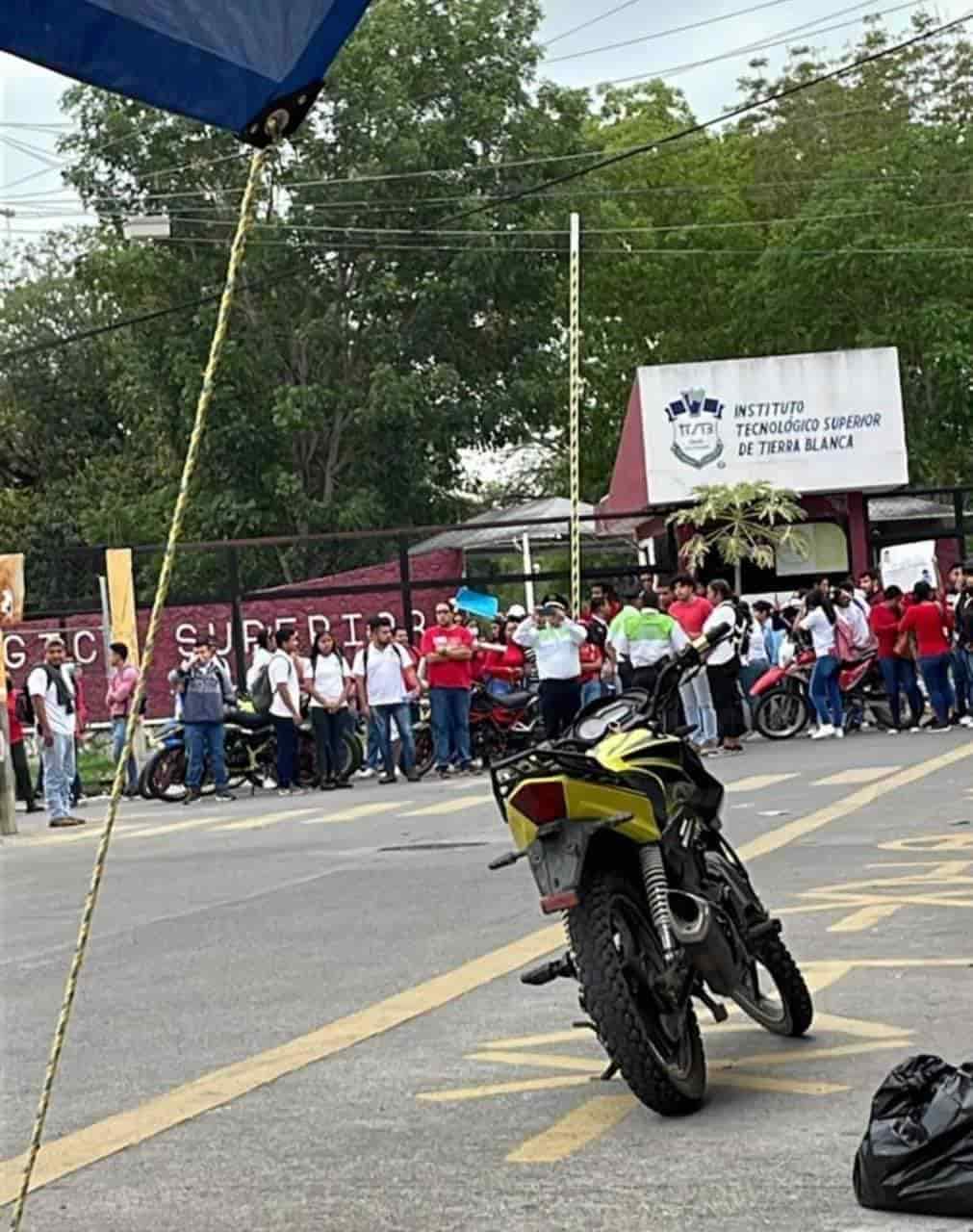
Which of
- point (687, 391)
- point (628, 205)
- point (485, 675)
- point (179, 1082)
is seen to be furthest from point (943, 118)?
point (179, 1082)

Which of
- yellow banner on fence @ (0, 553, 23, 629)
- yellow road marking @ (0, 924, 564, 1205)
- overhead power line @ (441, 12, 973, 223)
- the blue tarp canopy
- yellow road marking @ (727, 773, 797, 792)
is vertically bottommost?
yellow road marking @ (727, 773, 797, 792)

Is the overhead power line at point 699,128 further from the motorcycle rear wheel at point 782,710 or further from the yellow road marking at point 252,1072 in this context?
the yellow road marking at point 252,1072

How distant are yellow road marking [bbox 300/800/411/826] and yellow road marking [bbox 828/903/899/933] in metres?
8.71

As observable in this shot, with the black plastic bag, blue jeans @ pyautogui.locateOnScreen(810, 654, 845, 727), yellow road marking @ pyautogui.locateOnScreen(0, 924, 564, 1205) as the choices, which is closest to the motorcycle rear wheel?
blue jeans @ pyautogui.locateOnScreen(810, 654, 845, 727)

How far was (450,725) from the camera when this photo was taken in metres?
24.1

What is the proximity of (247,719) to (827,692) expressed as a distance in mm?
6201

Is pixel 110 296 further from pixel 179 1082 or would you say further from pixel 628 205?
pixel 179 1082

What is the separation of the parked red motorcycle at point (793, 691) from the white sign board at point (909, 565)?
479cm

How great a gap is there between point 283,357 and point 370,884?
3400cm

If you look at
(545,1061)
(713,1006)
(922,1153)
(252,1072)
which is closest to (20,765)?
(252,1072)

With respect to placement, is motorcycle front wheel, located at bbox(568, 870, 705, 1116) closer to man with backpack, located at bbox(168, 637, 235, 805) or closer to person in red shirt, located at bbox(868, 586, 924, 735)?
man with backpack, located at bbox(168, 637, 235, 805)

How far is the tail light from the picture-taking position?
22.2 feet

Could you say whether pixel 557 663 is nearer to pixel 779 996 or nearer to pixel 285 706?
pixel 285 706

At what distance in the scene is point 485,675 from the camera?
2531cm
